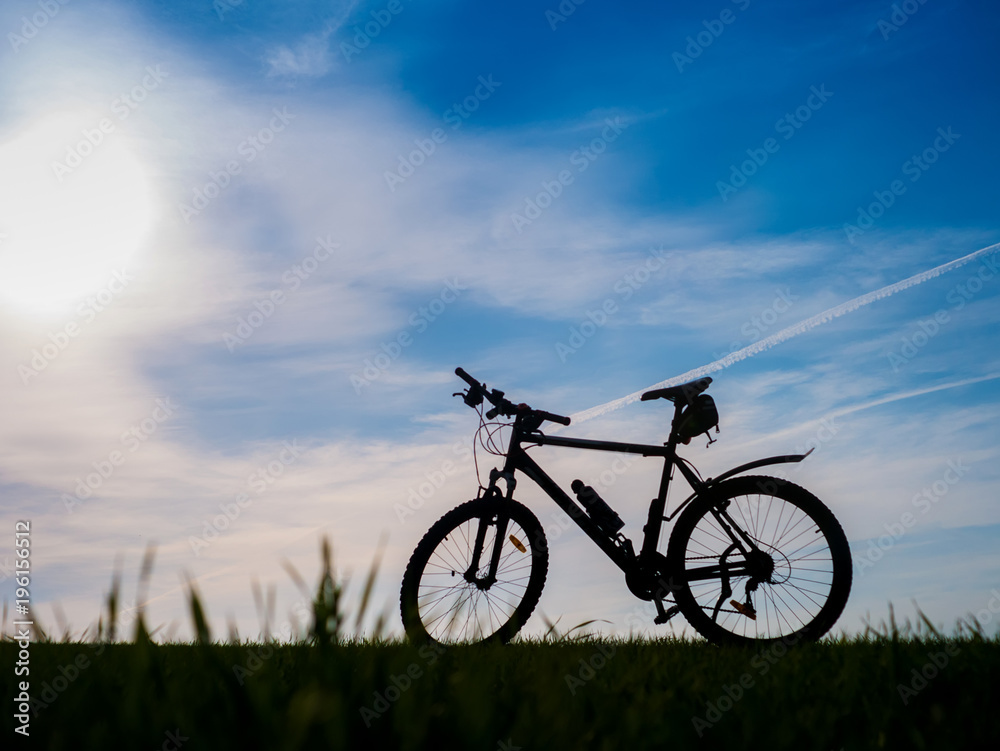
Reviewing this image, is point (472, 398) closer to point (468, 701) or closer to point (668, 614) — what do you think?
point (668, 614)

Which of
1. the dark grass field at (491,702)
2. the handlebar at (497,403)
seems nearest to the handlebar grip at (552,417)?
the handlebar at (497,403)

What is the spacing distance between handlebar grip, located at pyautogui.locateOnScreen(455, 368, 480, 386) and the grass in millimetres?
2458

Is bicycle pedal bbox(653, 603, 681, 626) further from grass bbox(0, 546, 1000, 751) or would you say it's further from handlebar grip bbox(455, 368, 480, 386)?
handlebar grip bbox(455, 368, 480, 386)

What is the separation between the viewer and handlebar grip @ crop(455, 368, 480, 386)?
233 inches

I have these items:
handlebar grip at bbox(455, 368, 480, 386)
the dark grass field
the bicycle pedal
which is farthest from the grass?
handlebar grip at bbox(455, 368, 480, 386)

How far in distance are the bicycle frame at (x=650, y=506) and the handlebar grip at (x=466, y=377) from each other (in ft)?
1.41

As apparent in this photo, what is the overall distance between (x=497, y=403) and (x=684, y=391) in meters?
1.38

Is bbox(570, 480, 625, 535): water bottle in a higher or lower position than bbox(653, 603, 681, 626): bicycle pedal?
higher

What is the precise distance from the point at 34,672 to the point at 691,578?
3981mm

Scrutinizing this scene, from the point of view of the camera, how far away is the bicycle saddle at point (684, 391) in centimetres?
559

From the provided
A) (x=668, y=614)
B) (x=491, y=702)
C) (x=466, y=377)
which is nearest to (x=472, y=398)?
(x=466, y=377)

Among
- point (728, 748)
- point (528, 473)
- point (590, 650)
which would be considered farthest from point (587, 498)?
point (728, 748)

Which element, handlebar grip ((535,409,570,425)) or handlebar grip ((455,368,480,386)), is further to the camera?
handlebar grip ((455,368,480,386))

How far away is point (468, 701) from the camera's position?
1868mm
